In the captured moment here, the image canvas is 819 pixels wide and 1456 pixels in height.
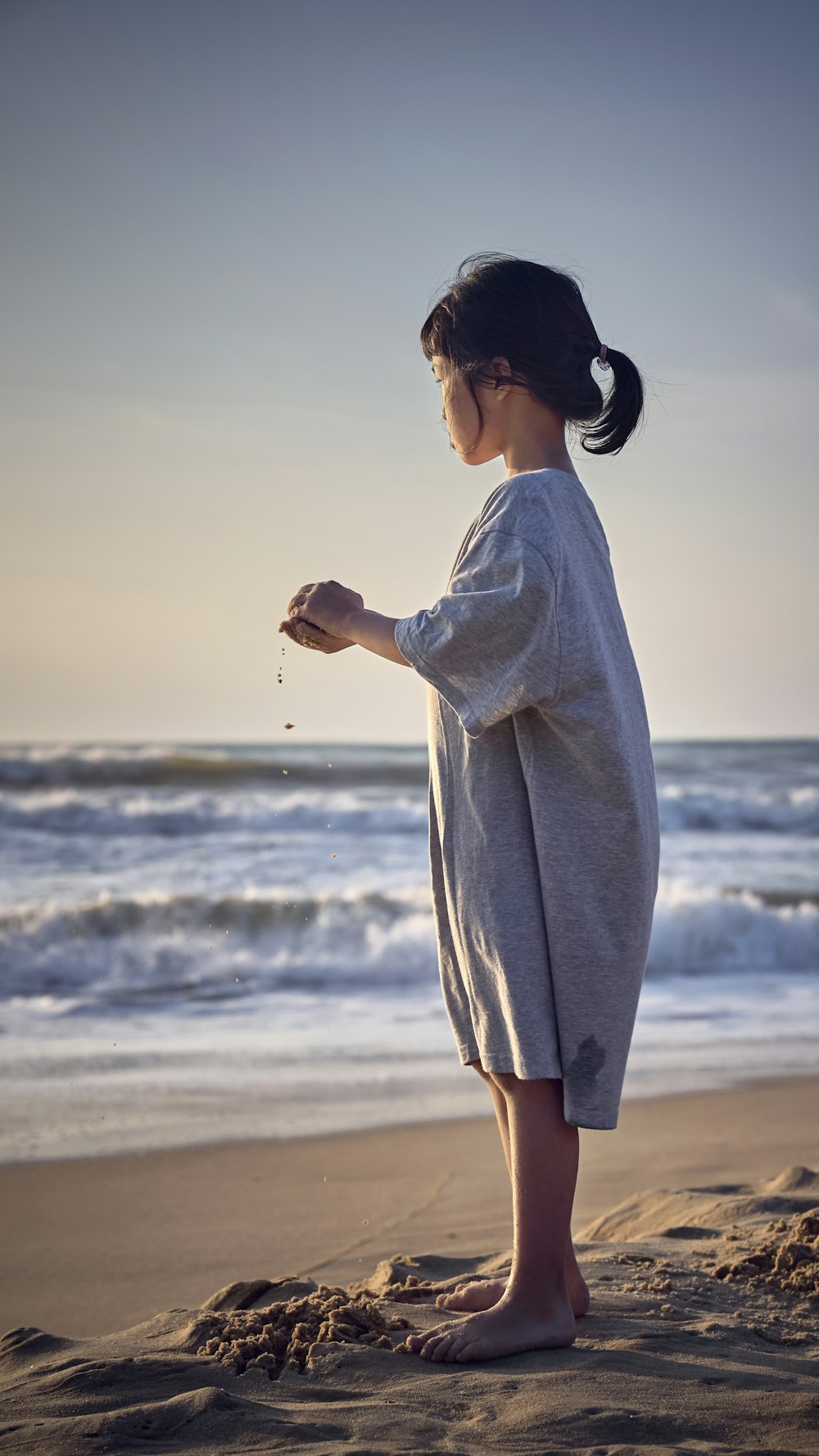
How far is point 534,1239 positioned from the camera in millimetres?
A: 1886

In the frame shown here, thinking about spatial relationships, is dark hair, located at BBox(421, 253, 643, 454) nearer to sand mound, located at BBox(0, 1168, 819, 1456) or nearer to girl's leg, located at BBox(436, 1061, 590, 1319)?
girl's leg, located at BBox(436, 1061, 590, 1319)

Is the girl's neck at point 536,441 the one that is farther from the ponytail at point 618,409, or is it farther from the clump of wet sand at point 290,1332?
the clump of wet sand at point 290,1332

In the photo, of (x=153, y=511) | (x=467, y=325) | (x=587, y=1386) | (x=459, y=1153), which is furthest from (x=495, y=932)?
(x=153, y=511)

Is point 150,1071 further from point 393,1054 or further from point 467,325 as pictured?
point 467,325

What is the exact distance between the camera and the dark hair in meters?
1.99

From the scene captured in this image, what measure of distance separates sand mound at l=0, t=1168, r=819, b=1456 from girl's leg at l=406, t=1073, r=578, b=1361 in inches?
1.2

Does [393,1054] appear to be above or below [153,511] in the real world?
below

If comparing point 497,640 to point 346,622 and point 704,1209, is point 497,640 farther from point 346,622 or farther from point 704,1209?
point 704,1209

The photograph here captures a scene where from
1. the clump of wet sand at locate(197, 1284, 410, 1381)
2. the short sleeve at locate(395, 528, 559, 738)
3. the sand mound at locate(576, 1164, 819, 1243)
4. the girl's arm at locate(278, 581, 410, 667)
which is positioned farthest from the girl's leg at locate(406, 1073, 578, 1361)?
the sand mound at locate(576, 1164, 819, 1243)

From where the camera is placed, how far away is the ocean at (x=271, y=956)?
14.3ft

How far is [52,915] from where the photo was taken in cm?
795

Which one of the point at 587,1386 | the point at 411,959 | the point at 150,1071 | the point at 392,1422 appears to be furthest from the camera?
the point at 411,959

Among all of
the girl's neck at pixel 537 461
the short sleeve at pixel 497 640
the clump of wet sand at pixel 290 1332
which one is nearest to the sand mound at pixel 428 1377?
the clump of wet sand at pixel 290 1332

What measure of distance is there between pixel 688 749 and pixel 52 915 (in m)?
17.1
